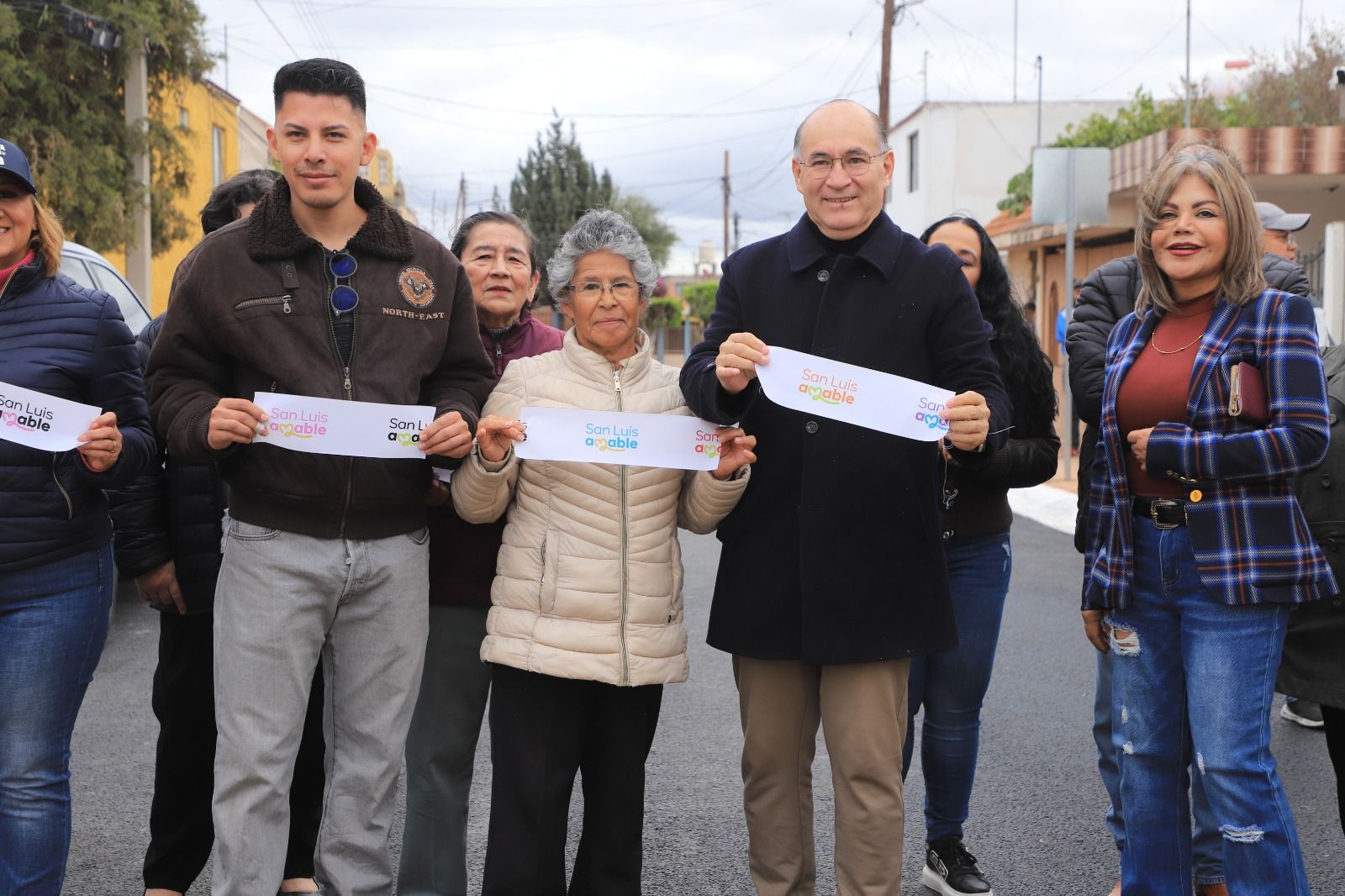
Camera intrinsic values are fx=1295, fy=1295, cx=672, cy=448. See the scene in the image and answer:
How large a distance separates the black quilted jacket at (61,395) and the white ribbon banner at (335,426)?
527 mm

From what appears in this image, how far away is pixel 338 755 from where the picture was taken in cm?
352

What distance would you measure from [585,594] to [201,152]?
96.9 feet

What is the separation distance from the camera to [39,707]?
3.42m

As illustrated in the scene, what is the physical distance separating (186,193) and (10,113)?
359 centimetres

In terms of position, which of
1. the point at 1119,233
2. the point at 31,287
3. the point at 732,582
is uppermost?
the point at 1119,233

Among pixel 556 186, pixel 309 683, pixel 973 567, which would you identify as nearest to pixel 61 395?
pixel 309 683

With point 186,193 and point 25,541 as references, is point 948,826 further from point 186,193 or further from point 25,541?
point 186,193

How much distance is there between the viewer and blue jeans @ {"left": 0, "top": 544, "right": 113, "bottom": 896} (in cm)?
339

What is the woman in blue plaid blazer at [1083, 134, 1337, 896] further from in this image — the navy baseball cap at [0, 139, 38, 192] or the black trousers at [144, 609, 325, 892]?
the navy baseball cap at [0, 139, 38, 192]

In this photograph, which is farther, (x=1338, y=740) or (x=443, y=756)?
(x=443, y=756)

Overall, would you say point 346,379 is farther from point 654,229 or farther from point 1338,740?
point 654,229

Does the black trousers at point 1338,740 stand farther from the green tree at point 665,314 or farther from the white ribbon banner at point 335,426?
the green tree at point 665,314

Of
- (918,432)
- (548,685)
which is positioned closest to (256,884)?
(548,685)

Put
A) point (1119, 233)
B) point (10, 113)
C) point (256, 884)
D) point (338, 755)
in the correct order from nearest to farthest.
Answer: point (256, 884) < point (338, 755) < point (10, 113) < point (1119, 233)
